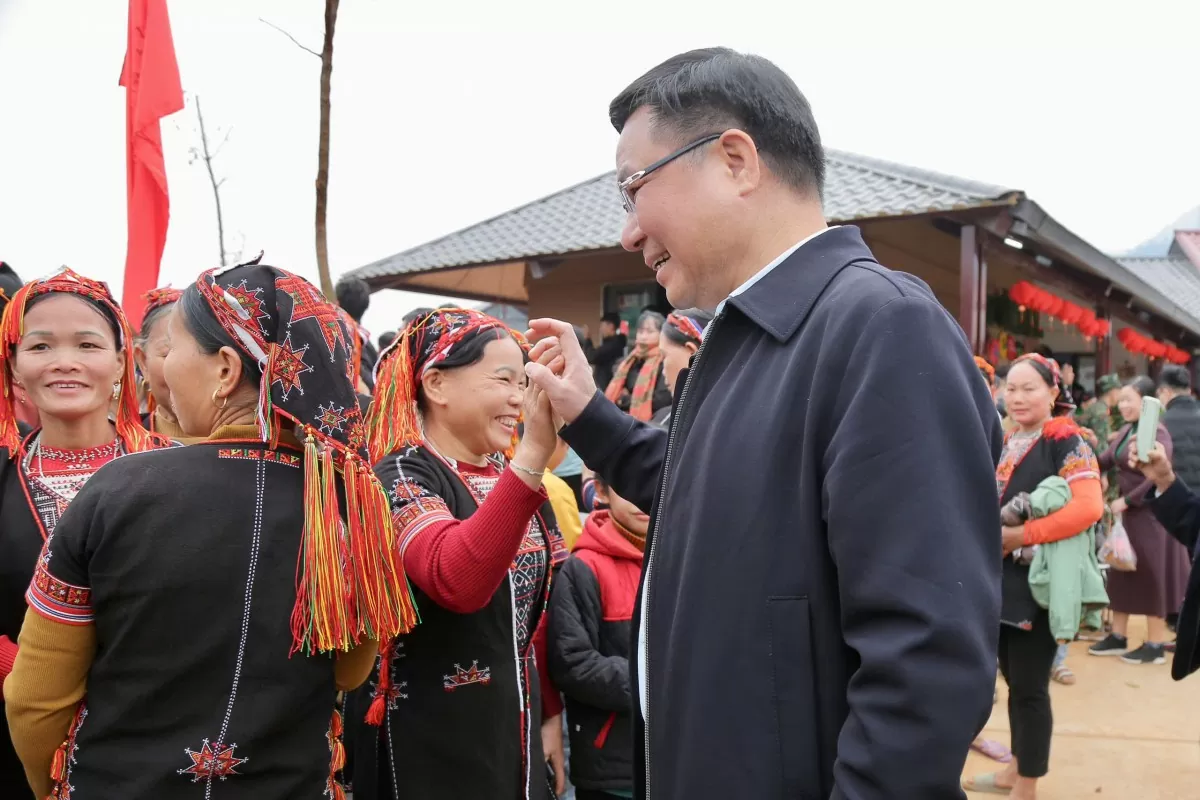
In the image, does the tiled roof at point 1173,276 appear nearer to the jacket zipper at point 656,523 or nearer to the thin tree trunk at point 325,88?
the thin tree trunk at point 325,88

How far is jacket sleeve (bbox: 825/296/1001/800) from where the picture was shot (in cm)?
108

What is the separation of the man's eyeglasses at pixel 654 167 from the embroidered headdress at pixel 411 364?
1.07m

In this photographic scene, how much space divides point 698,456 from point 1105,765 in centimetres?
496

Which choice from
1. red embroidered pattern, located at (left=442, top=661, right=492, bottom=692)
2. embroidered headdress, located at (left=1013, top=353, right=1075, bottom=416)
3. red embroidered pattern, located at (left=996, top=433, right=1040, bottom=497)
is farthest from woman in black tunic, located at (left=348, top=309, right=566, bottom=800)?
embroidered headdress, located at (left=1013, top=353, right=1075, bottom=416)

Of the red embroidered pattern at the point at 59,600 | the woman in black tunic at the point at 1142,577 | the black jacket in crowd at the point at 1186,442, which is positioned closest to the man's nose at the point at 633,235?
the red embroidered pattern at the point at 59,600

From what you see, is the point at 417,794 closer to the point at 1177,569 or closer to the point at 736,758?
the point at 736,758

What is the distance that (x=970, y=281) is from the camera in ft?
27.5

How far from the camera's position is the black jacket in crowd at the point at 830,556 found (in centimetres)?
109

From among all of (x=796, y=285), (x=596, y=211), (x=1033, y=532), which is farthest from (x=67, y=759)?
(x=596, y=211)

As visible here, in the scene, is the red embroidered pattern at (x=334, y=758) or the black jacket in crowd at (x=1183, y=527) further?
the black jacket in crowd at (x=1183, y=527)

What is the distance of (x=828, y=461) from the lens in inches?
46.6

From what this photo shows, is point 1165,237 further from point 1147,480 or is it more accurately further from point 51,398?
point 51,398

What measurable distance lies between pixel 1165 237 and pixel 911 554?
5483 cm

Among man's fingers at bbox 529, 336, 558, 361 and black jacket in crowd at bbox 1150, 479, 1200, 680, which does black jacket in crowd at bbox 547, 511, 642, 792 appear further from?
black jacket in crowd at bbox 1150, 479, 1200, 680
